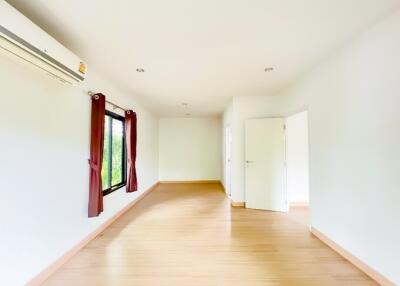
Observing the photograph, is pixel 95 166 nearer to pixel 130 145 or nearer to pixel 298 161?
pixel 130 145

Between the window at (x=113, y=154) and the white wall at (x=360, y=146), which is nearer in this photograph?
the white wall at (x=360, y=146)

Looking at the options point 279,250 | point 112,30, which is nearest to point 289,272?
point 279,250

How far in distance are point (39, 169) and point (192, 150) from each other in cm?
575

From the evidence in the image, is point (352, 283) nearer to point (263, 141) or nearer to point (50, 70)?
point (263, 141)

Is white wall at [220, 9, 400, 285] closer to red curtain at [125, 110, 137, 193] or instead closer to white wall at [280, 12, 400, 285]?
white wall at [280, 12, 400, 285]

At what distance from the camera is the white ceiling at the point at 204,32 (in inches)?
65.6

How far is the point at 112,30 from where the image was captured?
6.53ft

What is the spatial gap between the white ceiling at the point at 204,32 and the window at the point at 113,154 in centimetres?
96

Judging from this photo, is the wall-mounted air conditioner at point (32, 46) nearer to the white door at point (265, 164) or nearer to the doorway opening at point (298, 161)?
the white door at point (265, 164)

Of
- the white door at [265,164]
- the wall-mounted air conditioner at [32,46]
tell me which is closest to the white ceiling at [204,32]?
the wall-mounted air conditioner at [32,46]

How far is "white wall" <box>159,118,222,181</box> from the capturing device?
24.9 ft

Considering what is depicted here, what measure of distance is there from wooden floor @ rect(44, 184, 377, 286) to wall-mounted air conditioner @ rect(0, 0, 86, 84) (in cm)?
201

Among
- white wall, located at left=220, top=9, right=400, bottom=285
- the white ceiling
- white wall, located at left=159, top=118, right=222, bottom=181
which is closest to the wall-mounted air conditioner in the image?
the white ceiling

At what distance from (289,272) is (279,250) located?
47 cm
